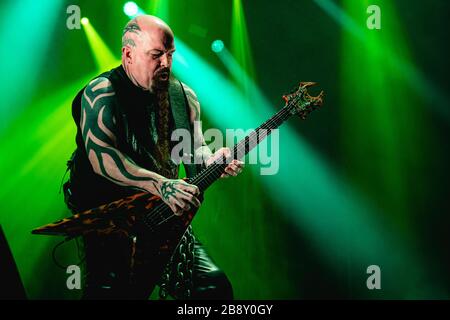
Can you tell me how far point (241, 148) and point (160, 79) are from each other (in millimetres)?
636

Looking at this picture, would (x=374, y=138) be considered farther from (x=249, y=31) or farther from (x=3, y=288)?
(x=3, y=288)

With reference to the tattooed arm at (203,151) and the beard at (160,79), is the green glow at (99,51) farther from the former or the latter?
the beard at (160,79)

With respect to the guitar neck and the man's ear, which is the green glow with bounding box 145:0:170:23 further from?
the guitar neck

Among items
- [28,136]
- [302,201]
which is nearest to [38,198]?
[28,136]

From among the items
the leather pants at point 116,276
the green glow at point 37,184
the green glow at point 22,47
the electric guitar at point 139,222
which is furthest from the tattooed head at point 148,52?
the green glow at point 22,47

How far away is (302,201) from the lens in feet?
13.8

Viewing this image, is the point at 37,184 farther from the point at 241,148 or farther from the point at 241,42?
the point at 241,42

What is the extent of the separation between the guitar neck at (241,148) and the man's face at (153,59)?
0.59 m

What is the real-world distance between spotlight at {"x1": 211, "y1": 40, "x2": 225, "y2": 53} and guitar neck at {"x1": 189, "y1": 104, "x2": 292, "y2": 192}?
1.42 m

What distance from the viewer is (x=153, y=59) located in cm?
279

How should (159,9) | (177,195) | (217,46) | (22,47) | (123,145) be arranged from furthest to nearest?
(217,46) < (159,9) < (22,47) < (123,145) < (177,195)

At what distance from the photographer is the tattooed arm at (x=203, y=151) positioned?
2.84 meters

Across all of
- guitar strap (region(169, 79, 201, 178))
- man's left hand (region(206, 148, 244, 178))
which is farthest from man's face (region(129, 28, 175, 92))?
man's left hand (region(206, 148, 244, 178))

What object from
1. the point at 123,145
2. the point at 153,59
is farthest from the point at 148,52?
the point at 123,145
